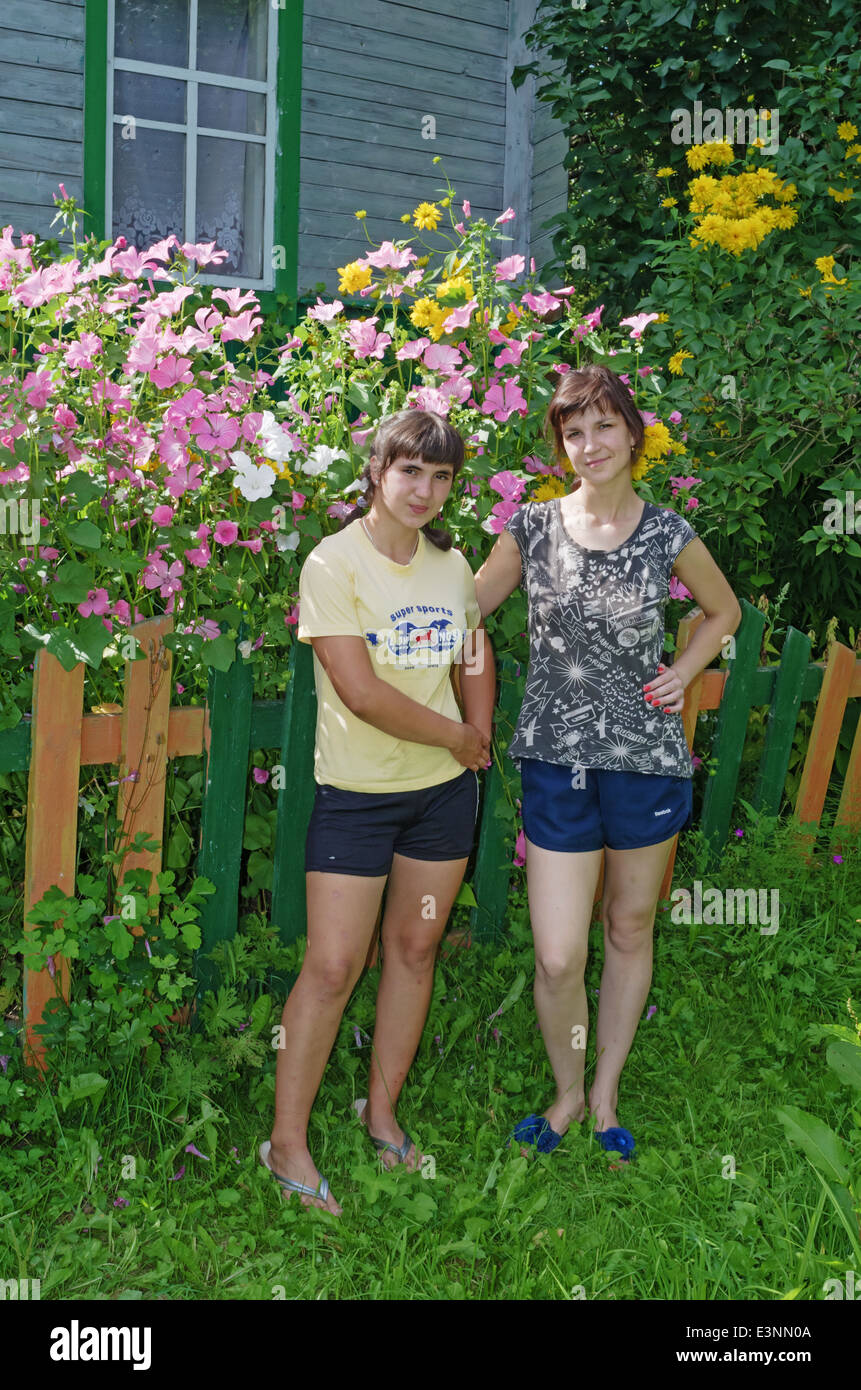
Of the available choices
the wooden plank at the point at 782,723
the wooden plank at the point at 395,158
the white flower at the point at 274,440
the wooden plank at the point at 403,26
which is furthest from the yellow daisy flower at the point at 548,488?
the wooden plank at the point at 403,26

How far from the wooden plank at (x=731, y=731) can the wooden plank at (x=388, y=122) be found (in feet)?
11.8

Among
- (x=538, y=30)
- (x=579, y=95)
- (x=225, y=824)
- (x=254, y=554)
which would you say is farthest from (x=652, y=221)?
(x=225, y=824)

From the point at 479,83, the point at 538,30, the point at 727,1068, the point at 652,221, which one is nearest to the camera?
the point at 727,1068

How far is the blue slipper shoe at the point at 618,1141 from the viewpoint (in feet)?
8.11

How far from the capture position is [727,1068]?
276 centimetres

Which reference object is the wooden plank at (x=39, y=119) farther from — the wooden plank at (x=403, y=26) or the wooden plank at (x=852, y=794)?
the wooden plank at (x=852, y=794)

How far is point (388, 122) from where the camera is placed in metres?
5.81

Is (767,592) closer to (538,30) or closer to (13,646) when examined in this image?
(13,646)

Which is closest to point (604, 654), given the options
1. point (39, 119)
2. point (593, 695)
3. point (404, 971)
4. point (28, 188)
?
point (593, 695)

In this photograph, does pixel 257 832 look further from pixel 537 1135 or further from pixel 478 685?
pixel 537 1135

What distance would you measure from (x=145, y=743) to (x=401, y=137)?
4484 mm

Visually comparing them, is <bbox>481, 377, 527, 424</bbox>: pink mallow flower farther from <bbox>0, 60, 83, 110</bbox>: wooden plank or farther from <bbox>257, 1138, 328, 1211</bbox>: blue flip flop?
<bbox>0, 60, 83, 110</bbox>: wooden plank

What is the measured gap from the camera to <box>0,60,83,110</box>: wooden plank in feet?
16.2

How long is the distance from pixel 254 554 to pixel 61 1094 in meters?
1.15
